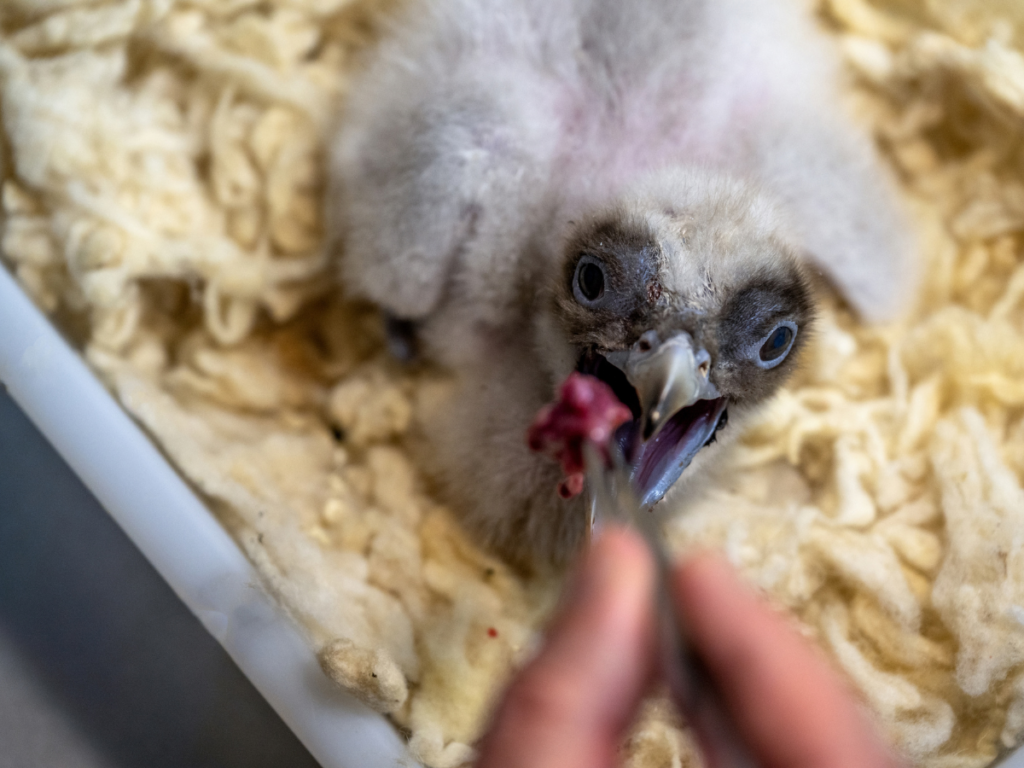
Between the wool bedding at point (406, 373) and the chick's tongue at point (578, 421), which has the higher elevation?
the chick's tongue at point (578, 421)

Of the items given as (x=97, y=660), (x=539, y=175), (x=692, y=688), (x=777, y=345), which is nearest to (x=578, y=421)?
(x=692, y=688)

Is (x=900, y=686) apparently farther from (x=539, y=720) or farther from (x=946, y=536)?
(x=539, y=720)

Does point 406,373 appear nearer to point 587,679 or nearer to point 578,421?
point 578,421

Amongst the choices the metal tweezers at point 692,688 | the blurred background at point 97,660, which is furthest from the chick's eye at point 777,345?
the blurred background at point 97,660

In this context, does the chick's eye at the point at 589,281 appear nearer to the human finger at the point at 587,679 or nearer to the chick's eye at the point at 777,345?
the chick's eye at the point at 777,345

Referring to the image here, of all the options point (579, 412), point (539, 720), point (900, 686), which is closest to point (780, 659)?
point (539, 720)
